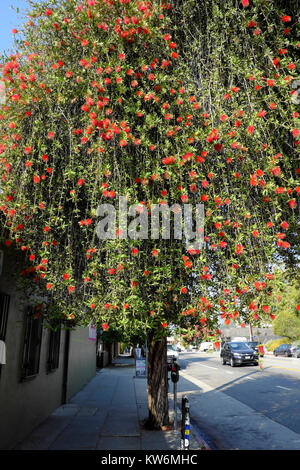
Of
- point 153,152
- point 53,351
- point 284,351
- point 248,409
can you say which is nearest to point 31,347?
point 53,351

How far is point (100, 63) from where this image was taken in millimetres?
4098

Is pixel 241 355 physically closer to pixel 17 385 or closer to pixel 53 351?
pixel 53 351

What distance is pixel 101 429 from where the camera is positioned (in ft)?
23.8

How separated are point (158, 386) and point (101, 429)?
61.2 inches

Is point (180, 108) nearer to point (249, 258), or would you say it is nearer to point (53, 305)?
point (249, 258)

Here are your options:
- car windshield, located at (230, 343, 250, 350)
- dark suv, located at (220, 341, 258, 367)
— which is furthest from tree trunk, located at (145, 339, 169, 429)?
car windshield, located at (230, 343, 250, 350)

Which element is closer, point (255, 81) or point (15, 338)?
point (255, 81)

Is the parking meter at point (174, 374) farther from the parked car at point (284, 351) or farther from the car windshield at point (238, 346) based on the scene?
the parked car at point (284, 351)

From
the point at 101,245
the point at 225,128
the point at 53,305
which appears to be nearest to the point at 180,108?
the point at 225,128

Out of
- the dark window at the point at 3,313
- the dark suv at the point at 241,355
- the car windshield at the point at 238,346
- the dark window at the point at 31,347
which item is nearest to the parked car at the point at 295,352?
the car windshield at the point at 238,346

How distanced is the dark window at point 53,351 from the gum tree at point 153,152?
4.42 m

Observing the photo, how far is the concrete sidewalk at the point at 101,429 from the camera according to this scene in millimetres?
6074

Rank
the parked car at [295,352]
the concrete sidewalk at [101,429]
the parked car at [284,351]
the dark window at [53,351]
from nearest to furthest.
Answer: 1. the concrete sidewalk at [101,429]
2. the dark window at [53,351]
3. the parked car at [295,352]
4. the parked car at [284,351]

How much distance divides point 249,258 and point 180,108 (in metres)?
2.03
